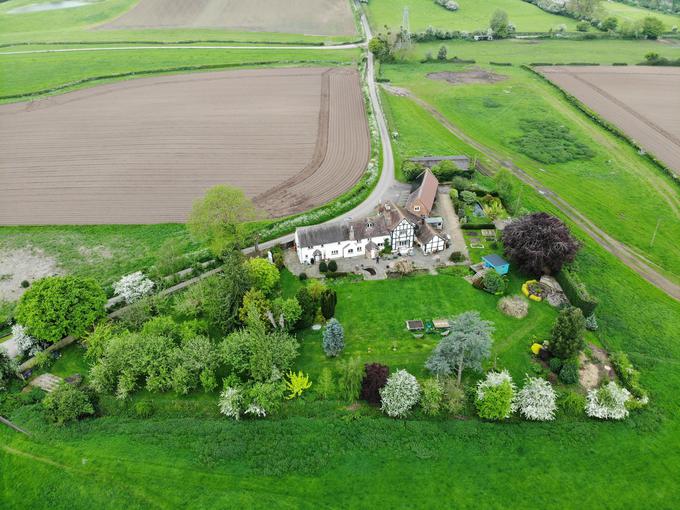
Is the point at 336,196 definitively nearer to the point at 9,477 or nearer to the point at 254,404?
the point at 254,404

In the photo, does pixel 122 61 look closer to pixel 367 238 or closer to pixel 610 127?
pixel 367 238

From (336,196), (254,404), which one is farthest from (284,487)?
(336,196)

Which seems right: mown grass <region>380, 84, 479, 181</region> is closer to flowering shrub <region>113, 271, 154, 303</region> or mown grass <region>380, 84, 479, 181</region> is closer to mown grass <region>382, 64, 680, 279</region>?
mown grass <region>382, 64, 680, 279</region>

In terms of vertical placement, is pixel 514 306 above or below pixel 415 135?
below

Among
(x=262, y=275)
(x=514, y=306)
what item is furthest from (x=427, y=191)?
(x=262, y=275)

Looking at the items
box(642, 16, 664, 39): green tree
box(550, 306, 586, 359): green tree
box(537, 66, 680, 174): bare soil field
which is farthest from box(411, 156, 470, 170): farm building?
box(642, 16, 664, 39): green tree

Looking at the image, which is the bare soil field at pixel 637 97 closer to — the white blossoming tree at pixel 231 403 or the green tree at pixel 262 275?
the green tree at pixel 262 275

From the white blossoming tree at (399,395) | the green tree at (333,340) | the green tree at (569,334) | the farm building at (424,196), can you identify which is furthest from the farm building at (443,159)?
the white blossoming tree at (399,395)
